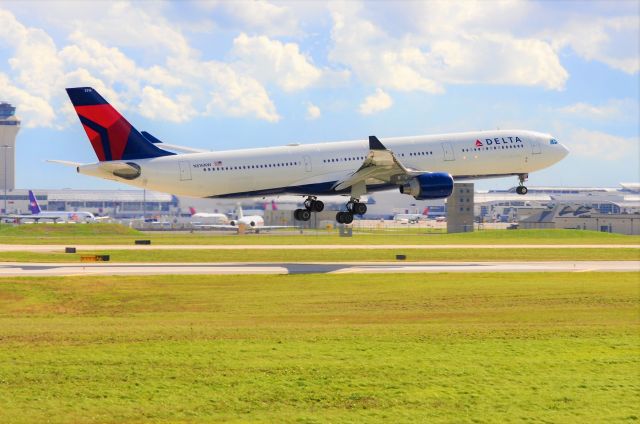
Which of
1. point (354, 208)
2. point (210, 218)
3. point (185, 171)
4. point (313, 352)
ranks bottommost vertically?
point (313, 352)

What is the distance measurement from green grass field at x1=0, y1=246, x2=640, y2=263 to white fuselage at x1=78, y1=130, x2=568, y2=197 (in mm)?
8958

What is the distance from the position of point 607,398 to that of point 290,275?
2999cm

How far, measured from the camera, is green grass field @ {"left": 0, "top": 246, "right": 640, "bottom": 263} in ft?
237

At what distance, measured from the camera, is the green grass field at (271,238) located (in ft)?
330

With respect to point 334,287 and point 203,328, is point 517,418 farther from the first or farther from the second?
point 334,287

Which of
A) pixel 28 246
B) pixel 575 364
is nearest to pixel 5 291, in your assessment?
pixel 575 364

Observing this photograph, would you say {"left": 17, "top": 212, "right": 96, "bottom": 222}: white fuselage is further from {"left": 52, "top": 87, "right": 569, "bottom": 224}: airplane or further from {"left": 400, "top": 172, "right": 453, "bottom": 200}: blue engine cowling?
{"left": 400, "top": 172, "right": 453, "bottom": 200}: blue engine cowling

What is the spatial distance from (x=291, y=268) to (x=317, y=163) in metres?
8.29

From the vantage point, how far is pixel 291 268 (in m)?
62.3


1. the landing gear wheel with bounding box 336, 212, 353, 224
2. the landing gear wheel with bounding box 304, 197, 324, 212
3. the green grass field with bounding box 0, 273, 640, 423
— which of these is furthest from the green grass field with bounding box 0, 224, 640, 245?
the green grass field with bounding box 0, 273, 640, 423

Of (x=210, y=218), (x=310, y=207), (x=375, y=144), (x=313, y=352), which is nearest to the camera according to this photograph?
(x=313, y=352)

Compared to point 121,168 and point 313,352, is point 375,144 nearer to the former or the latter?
point 121,168

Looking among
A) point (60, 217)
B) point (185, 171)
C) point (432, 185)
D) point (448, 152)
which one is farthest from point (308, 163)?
point (60, 217)

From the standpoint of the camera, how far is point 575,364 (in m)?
33.6
